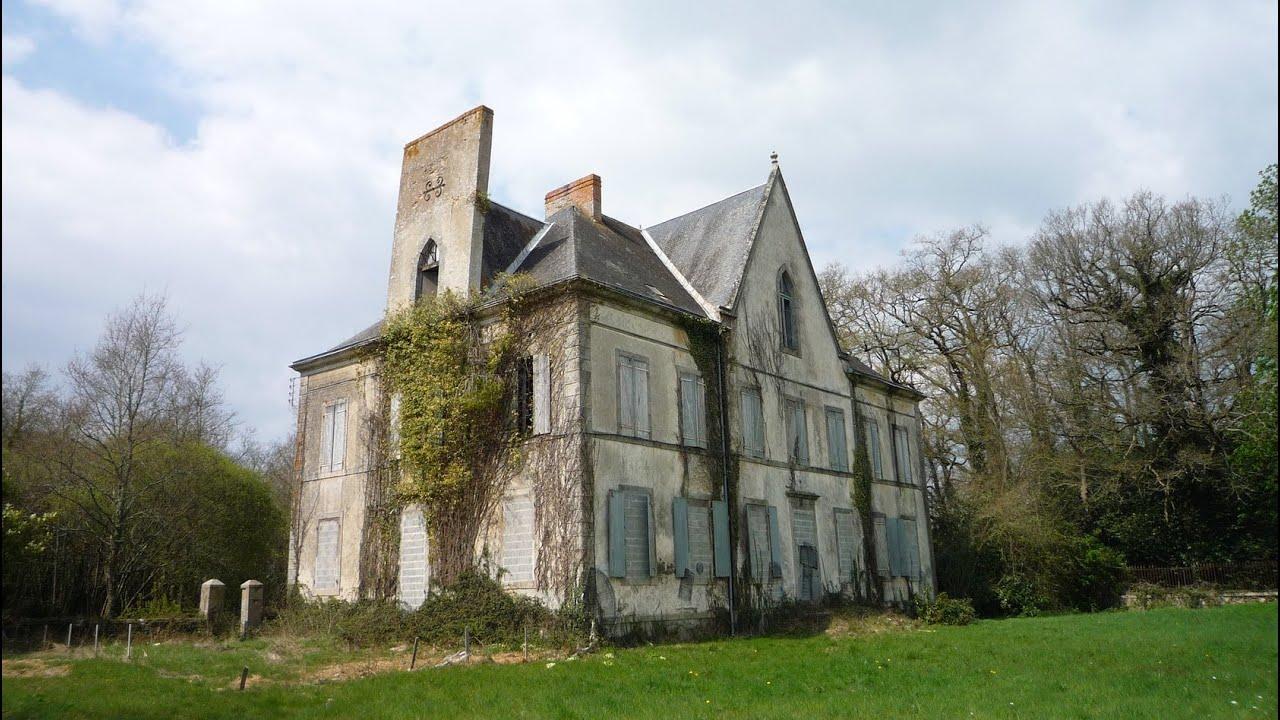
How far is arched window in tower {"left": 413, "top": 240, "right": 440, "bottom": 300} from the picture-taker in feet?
67.2

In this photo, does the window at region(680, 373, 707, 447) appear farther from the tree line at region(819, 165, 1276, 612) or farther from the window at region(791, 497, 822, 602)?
the tree line at region(819, 165, 1276, 612)

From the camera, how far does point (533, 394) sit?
57.5ft

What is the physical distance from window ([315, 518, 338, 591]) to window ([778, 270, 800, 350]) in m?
11.4

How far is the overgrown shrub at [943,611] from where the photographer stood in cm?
2439

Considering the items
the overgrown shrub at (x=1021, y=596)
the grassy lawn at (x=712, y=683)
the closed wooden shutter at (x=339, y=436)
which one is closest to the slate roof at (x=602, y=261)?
the closed wooden shutter at (x=339, y=436)

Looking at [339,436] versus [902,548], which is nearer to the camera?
[339,436]

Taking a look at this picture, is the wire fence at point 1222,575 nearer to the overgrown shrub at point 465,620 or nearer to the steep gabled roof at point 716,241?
the overgrown shrub at point 465,620

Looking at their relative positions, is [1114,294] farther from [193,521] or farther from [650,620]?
[193,521]

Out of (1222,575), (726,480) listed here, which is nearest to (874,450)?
(726,480)

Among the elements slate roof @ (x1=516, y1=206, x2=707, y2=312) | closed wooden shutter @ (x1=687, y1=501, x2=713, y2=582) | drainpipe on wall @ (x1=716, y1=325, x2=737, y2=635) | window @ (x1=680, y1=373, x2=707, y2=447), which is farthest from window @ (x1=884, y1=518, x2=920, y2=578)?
slate roof @ (x1=516, y1=206, x2=707, y2=312)

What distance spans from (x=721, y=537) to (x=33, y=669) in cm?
1178

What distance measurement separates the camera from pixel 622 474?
1706 cm

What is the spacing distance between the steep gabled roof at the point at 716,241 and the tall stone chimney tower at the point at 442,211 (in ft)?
18.1

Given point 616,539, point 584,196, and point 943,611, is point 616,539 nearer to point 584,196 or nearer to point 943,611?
point 584,196
